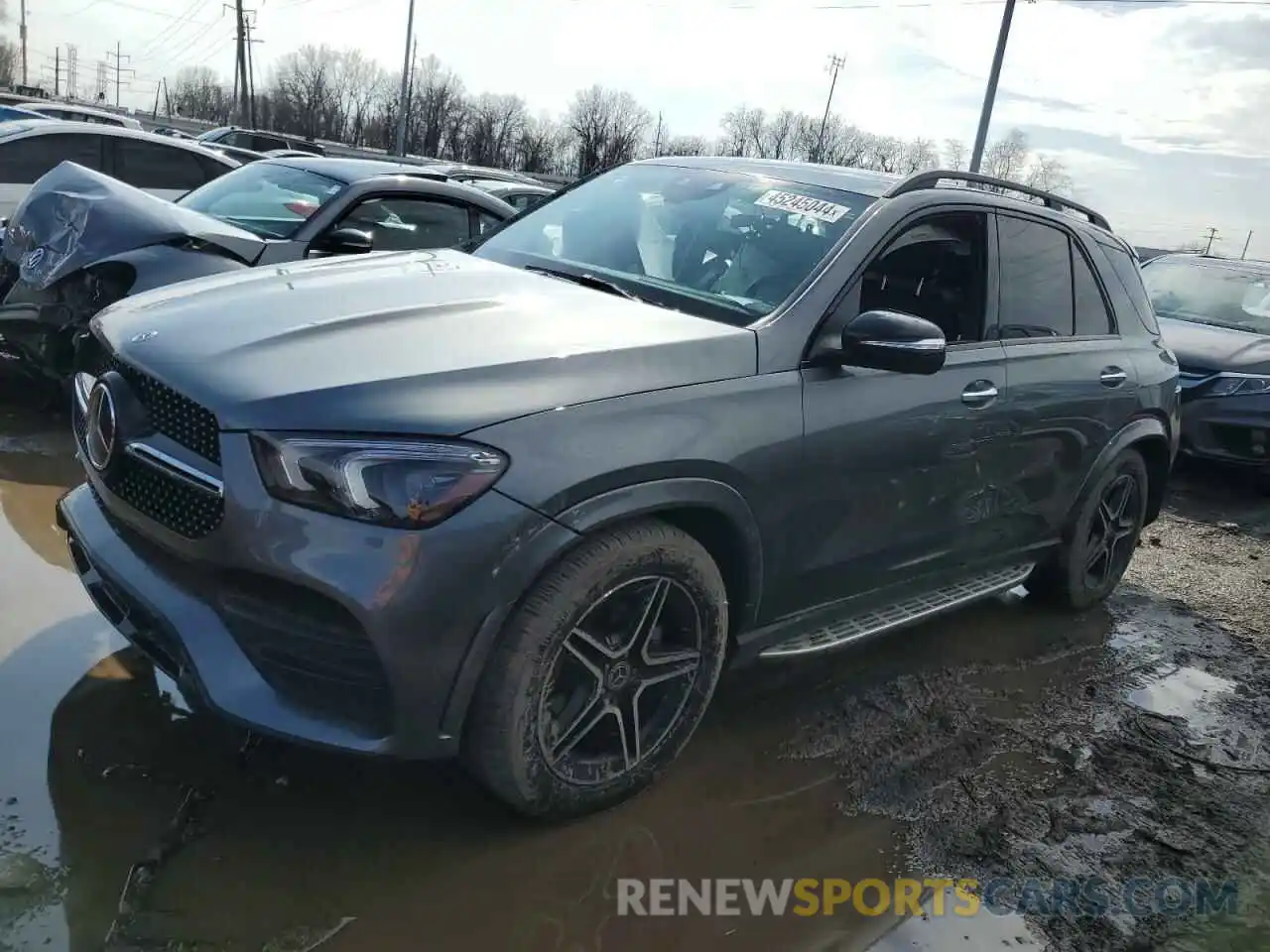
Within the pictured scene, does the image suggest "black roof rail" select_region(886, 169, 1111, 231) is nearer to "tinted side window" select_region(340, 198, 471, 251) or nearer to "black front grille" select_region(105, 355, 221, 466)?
"black front grille" select_region(105, 355, 221, 466)

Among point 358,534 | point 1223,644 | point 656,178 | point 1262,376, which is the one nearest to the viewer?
point 358,534

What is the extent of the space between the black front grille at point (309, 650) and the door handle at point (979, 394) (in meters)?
2.23

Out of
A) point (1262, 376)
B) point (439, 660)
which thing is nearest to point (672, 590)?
point (439, 660)

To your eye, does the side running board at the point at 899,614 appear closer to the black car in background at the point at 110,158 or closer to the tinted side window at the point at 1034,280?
the tinted side window at the point at 1034,280

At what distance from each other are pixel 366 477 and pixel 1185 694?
3.63 meters

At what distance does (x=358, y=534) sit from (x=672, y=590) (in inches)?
35.2

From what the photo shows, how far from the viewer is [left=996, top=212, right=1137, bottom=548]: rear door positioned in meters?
3.88

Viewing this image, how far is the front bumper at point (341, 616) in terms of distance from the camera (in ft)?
7.14

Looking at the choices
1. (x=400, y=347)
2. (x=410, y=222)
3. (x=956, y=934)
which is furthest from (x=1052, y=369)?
(x=410, y=222)

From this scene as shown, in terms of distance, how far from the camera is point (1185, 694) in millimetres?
4238

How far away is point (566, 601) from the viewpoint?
241 centimetres

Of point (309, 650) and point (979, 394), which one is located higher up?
point (979, 394)

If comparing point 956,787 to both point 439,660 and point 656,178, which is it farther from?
point 656,178

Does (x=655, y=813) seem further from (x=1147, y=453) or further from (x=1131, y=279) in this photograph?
(x=1131, y=279)
